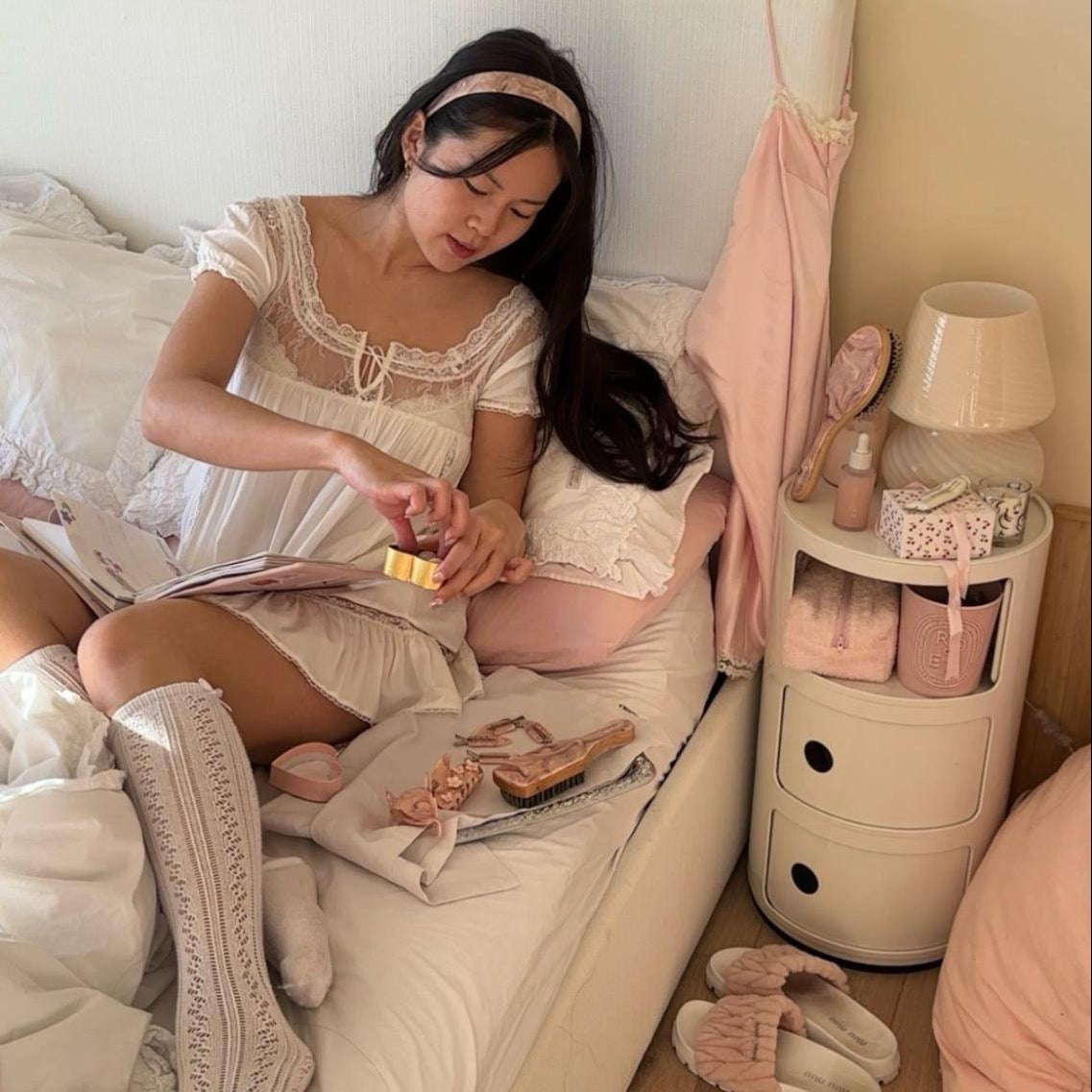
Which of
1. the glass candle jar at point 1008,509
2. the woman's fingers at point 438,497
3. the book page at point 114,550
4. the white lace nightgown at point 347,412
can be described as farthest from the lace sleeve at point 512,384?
the glass candle jar at point 1008,509

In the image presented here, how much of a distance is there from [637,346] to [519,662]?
41 centimetres

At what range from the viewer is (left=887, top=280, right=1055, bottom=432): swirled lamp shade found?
1.29m

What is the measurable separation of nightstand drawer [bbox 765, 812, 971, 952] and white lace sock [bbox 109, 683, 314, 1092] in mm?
764

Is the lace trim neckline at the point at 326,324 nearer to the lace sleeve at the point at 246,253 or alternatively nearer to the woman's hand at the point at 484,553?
the lace sleeve at the point at 246,253

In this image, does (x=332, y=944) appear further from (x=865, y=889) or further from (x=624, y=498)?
(x=865, y=889)

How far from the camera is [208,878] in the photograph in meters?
1.12

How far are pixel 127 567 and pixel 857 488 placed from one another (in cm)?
82

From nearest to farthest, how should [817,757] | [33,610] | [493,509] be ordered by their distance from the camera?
[33,610] → [493,509] → [817,757]

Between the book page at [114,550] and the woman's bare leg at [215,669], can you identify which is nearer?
the woman's bare leg at [215,669]

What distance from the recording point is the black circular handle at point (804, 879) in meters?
1.67

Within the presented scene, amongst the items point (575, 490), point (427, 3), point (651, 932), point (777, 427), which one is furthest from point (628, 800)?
point (427, 3)

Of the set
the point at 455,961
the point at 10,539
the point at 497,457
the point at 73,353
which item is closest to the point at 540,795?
the point at 455,961

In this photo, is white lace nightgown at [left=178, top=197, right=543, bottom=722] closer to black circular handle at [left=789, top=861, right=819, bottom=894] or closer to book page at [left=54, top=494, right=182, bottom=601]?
book page at [left=54, top=494, right=182, bottom=601]

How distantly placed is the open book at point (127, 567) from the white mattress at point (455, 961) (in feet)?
0.91
